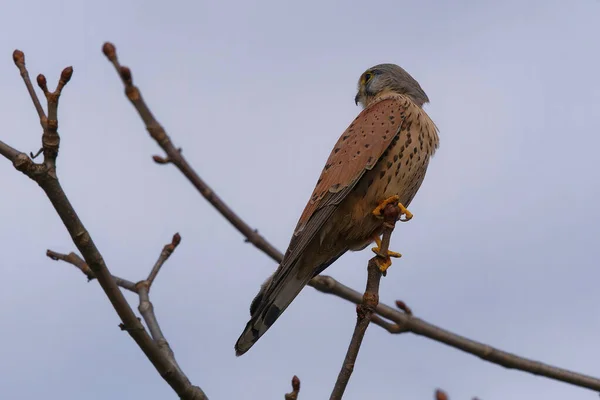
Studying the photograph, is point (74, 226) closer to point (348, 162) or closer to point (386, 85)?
point (348, 162)

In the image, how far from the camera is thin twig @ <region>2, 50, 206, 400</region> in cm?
260

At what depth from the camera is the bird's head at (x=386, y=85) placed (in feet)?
20.2

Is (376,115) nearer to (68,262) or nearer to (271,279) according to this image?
(271,279)

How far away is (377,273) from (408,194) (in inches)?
71.2

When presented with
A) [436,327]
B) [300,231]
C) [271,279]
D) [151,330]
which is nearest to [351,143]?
[300,231]

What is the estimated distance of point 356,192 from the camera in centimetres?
500

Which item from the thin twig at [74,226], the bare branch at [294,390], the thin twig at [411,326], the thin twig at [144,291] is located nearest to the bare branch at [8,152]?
the thin twig at [74,226]

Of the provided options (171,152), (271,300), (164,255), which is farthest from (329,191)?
(171,152)

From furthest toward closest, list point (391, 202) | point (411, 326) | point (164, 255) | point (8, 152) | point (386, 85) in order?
point (386, 85) < point (391, 202) < point (164, 255) < point (411, 326) < point (8, 152)

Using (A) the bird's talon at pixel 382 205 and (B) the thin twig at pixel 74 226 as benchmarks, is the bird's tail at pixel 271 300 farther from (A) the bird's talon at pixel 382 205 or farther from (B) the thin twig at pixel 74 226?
(B) the thin twig at pixel 74 226

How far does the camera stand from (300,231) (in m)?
4.79

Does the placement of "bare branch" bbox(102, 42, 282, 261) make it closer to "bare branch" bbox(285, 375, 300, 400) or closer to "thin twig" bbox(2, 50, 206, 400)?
"thin twig" bbox(2, 50, 206, 400)

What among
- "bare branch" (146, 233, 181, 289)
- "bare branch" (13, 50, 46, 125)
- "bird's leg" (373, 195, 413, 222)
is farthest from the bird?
"bare branch" (13, 50, 46, 125)

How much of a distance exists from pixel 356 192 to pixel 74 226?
2.57 meters
